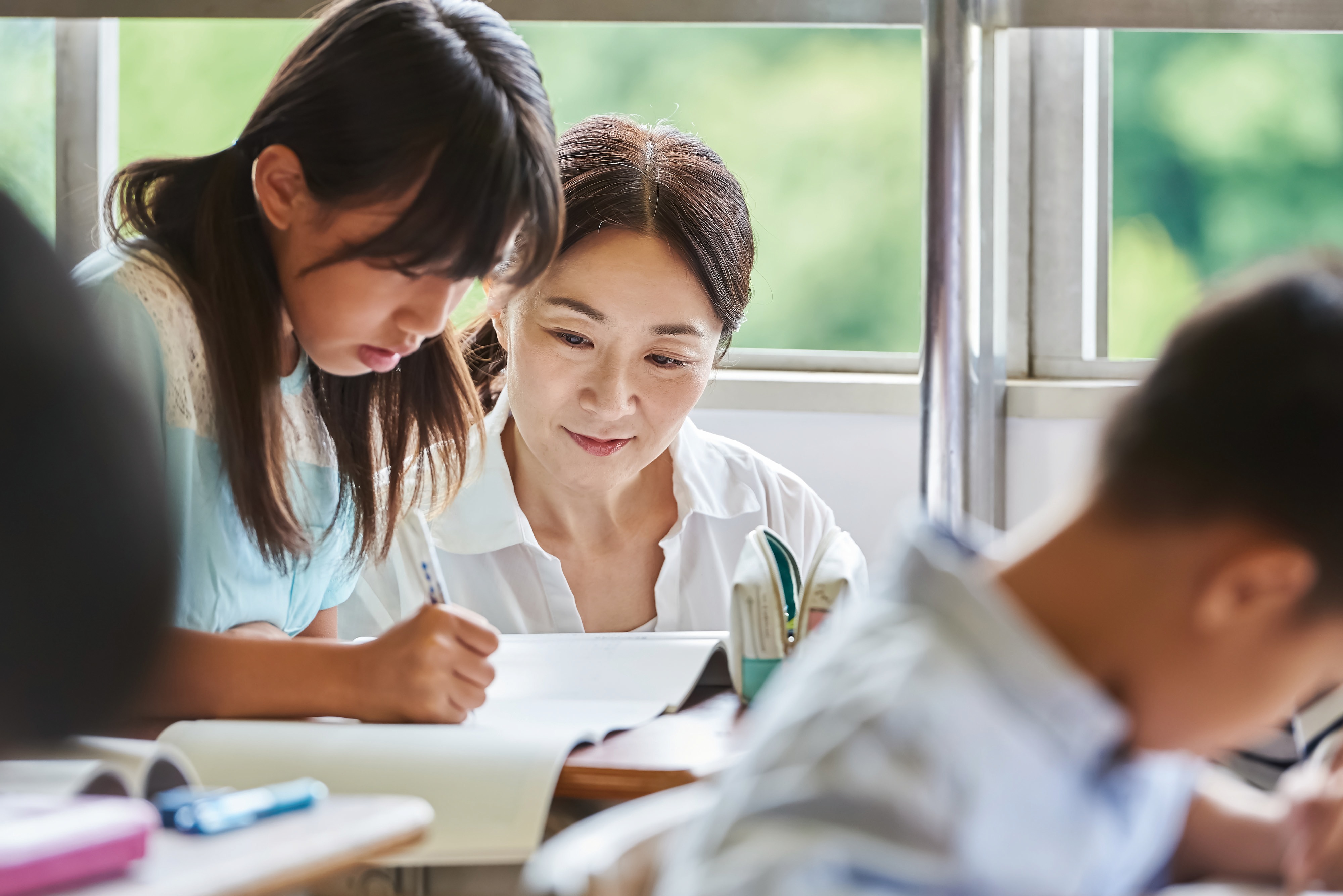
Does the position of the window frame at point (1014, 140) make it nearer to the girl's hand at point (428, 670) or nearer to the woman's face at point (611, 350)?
the woman's face at point (611, 350)

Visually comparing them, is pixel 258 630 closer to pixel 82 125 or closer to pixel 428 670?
pixel 428 670

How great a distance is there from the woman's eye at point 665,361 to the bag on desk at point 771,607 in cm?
56

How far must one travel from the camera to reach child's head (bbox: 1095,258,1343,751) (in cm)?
62

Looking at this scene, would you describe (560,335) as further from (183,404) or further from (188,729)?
(188,729)

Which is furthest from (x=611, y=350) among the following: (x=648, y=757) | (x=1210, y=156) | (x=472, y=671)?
(x=1210, y=156)

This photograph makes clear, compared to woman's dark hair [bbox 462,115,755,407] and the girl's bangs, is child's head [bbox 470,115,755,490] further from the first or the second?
the girl's bangs

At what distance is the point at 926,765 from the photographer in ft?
1.88

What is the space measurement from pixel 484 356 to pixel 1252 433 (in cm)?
160

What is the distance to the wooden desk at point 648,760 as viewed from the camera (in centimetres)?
102

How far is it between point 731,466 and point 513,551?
15.1 inches

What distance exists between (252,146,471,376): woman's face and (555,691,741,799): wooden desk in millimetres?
469

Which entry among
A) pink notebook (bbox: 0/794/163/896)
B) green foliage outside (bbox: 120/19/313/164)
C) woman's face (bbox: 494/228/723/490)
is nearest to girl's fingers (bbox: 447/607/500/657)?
pink notebook (bbox: 0/794/163/896)

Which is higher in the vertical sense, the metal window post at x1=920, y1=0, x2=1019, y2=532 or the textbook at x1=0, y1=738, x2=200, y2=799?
the metal window post at x1=920, y1=0, x2=1019, y2=532

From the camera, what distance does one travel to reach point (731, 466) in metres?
2.03
